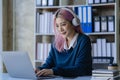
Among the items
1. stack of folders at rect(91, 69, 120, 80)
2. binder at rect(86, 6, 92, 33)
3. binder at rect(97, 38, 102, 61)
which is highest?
binder at rect(86, 6, 92, 33)

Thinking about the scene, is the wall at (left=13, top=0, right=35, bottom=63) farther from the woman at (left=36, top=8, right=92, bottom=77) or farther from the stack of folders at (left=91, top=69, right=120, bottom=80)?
the stack of folders at (left=91, top=69, right=120, bottom=80)

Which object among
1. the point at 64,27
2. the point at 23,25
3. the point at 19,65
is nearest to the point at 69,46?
the point at 64,27

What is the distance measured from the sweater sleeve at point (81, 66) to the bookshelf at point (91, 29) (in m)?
1.63

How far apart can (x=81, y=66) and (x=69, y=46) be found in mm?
294

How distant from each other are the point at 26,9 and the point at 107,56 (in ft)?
6.06

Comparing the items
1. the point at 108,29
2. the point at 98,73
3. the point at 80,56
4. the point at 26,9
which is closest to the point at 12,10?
the point at 26,9

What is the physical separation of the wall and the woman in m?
2.33

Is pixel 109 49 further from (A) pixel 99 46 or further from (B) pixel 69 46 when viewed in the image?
(B) pixel 69 46

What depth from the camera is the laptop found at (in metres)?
2.12

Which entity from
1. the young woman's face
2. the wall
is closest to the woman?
the young woman's face

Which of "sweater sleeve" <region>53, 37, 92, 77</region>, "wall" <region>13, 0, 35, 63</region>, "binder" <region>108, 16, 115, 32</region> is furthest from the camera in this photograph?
"wall" <region>13, 0, 35, 63</region>

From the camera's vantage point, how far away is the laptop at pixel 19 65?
83.6 inches

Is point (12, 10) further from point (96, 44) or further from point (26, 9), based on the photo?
point (96, 44)

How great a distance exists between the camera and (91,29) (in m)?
4.19
